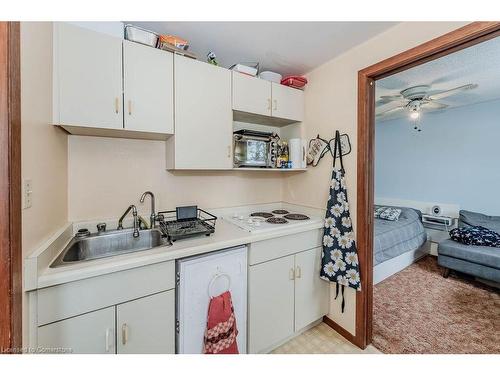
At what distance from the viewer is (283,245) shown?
1.57 m

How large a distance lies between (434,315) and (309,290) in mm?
1295

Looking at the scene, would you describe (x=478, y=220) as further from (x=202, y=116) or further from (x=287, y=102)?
(x=202, y=116)

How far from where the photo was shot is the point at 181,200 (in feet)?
5.94

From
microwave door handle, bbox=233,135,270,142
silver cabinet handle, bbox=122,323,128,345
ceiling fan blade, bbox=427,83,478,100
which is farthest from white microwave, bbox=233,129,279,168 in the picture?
ceiling fan blade, bbox=427,83,478,100

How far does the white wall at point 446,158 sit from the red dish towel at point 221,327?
3.98m

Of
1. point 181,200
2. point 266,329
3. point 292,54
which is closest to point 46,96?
point 181,200

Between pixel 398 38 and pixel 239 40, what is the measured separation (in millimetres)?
1038

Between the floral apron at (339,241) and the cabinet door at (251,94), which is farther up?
the cabinet door at (251,94)

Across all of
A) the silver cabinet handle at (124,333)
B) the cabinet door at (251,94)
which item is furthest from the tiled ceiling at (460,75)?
the silver cabinet handle at (124,333)

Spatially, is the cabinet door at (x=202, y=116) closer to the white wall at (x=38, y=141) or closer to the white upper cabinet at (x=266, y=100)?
the white upper cabinet at (x=266, y=100)

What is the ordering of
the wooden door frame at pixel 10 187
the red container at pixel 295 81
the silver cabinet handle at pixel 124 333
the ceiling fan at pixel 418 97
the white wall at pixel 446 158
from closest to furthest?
the wooden door frame at pixel 10 187 < the silver cabinet handle at pixel 124 333 < the red container at pixel 295 81 < the ceiling fan at pixel 418 97 < the white wall at pixel 446 158

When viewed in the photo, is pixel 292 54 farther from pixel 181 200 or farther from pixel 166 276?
pixel 166 276

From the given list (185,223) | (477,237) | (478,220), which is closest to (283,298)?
(185,223)

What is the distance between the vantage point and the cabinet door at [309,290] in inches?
65.4
